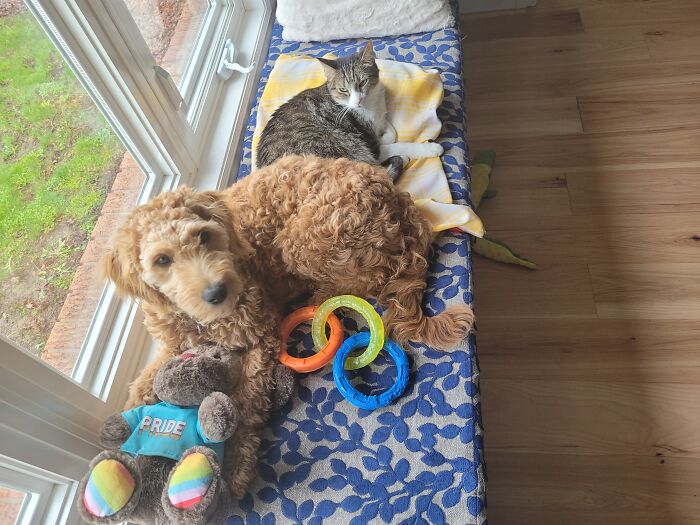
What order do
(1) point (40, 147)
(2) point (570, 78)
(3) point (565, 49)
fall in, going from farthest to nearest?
(3) point (565, 49) < (2) point (570, 78) < (1) point (40, 147)

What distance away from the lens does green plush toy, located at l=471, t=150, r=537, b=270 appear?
1.89m

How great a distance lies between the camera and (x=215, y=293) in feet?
3.62

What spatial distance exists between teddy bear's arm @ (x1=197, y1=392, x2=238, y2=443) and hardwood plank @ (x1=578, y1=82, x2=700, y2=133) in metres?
1.95

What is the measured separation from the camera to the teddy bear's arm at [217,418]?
111 cm

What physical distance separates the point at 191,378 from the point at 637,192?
182cm

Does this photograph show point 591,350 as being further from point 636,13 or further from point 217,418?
point 636,13

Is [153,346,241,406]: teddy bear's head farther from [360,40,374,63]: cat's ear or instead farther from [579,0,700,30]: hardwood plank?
[579,0,700,30]: hardwood plank

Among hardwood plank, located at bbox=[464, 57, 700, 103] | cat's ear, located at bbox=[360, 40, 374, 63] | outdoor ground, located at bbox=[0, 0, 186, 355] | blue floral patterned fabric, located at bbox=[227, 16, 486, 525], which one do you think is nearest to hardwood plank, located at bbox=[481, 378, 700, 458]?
blue floral patterned fabric, located at bbox=[227, 16, 486, 525]

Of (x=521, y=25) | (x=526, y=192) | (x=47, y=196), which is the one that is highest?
(x=47, y=196)

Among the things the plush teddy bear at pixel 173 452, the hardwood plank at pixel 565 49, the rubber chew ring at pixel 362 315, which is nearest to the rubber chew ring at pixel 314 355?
the rubber chew ring at pixel 362 315

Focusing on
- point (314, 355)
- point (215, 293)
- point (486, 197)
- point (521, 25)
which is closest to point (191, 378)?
point (215, 293)

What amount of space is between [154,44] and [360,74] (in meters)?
0.74

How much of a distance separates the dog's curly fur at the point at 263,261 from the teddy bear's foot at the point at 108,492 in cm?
23

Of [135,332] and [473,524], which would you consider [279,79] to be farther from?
[473,524]
